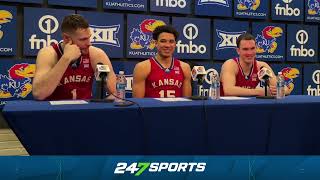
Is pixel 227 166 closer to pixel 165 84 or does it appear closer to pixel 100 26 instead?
pixel 165 84

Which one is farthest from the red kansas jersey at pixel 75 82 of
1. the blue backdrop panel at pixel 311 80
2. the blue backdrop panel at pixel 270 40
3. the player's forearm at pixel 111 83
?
the blue backdrop panel at pixel 311 80

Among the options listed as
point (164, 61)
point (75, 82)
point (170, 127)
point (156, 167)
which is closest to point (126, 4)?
point (164, 61)

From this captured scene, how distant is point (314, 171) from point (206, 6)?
3.98 metres

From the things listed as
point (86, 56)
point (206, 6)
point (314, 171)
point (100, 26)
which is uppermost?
point (206, 6)

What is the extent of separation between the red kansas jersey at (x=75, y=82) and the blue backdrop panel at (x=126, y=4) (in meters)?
2.50

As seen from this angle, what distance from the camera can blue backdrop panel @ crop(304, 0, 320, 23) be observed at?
631 cm

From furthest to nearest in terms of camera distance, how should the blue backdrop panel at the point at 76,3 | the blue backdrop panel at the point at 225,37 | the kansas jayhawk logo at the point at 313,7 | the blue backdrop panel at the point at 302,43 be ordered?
the kansas jayhawk logo at the point at 313,7
the blue backdrop panel at the point at 302,43
the blue backdrop panel at the point at 225,37
the blue backdrop panel at the point at 76,3

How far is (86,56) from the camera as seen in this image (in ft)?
9.16

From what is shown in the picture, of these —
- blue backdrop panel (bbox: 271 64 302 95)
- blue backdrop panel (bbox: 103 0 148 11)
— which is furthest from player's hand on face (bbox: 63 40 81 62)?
blue backdrop panel (bbox: 271 64 302 95)

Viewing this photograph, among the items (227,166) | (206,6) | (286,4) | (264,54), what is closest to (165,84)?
(227,166)

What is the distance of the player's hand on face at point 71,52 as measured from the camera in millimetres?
2406

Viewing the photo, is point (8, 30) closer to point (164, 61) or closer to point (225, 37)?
point (164, 61)

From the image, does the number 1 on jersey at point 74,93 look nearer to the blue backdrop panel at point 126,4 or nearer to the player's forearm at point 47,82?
the player's forearm at point 47,82

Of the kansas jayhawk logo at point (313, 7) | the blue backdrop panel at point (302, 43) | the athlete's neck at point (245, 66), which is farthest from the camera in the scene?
the kansas jayhawk logo at point (313, 7)
